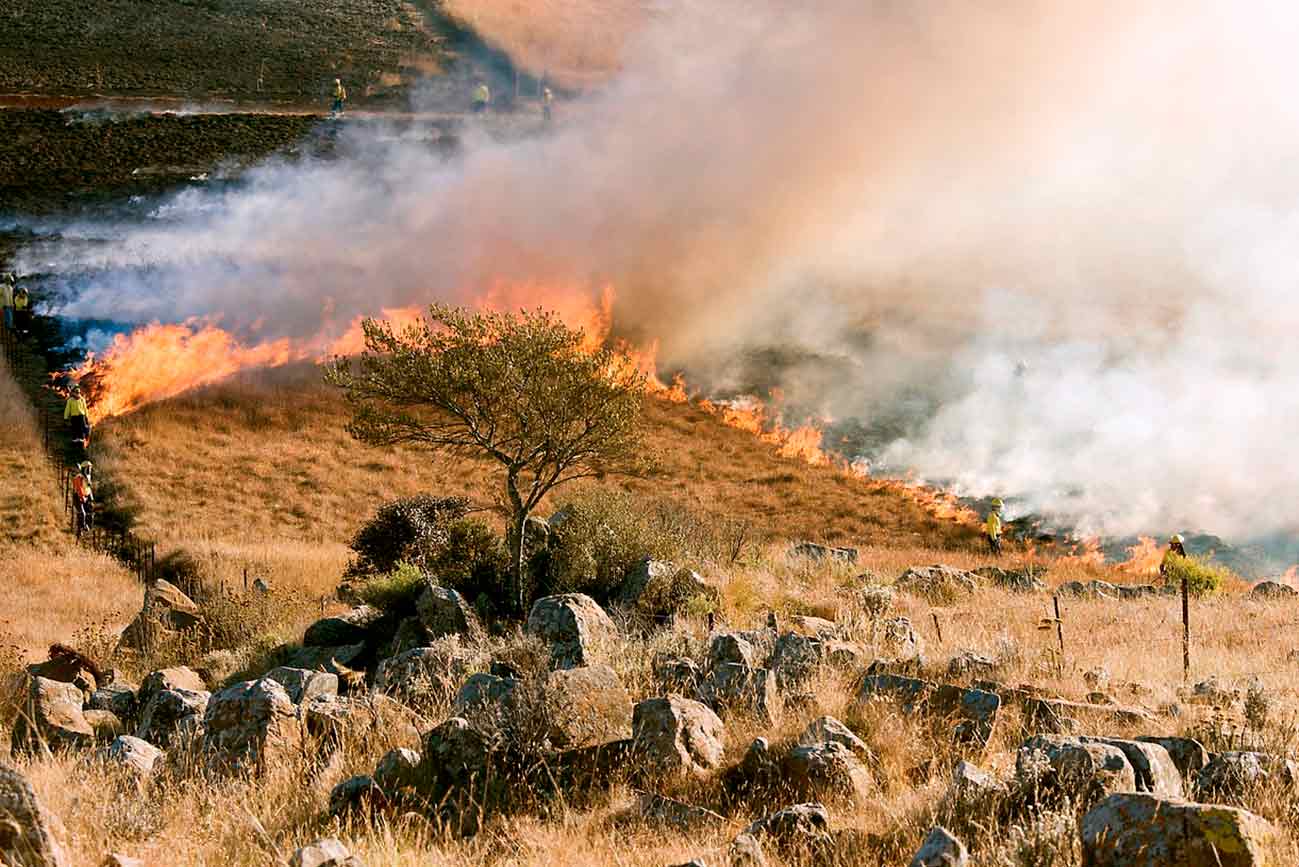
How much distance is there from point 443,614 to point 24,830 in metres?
10.9

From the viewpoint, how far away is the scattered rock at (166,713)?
12656mm

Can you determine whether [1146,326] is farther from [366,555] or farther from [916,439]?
[366,555]

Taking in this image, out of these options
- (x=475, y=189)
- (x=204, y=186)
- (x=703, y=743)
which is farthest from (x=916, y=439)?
(x=204, y=186)

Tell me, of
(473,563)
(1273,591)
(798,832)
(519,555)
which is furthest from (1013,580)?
(798,832)

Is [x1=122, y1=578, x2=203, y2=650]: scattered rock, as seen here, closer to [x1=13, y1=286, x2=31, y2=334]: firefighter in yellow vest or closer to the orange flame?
the orange flame

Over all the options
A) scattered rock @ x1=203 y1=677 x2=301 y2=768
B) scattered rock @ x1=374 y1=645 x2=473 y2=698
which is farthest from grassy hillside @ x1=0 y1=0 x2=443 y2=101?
scattered rock @ x1=203 y1=677 x2=301 y2=768

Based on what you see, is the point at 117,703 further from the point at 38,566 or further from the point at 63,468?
the point at 63,468

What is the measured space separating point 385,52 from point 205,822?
91538 mm

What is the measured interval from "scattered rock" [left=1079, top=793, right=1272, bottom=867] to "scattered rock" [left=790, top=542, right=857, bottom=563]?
2138 centimetres

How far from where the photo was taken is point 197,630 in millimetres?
22609

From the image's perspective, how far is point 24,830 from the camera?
7430 mm

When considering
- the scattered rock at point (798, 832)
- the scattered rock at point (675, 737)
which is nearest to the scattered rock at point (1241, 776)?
the scattered rock at point (798, 832)

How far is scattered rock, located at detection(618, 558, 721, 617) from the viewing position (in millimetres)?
19109

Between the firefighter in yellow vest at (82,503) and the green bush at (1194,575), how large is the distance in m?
28.5
